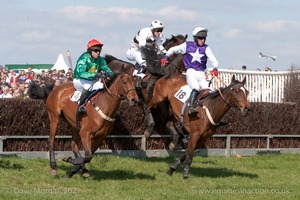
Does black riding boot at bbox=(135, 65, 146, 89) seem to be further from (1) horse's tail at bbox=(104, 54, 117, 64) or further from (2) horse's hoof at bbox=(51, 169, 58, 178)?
(2) horse's hoof at bbox=(51, 169, 58, 178)

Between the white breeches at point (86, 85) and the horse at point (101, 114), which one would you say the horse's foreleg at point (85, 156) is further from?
the white breeches at point (86, 85)

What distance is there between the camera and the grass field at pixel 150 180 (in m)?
10.3

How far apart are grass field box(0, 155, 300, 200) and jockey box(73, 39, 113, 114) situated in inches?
56.2

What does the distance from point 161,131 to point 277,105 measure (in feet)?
12.6

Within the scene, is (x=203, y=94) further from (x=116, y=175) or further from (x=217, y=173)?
(x=116, y=175)

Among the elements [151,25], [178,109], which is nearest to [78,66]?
[178,109]

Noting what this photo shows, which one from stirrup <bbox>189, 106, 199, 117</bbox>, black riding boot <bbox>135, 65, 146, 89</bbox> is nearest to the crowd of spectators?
black riding boot <bbox>135, 65, 146, 89</bbox>

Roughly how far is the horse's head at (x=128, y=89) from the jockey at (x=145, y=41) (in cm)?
343

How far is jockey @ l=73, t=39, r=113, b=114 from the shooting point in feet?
38.4

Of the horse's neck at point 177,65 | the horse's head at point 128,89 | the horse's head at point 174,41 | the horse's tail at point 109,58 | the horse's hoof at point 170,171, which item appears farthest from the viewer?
the horse's tail at point 109,58

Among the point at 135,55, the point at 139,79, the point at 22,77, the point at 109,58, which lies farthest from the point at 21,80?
the point at 139,79

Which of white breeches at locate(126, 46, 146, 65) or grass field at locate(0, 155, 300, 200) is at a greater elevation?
white breeches at locate(126, 46, 146, 65)

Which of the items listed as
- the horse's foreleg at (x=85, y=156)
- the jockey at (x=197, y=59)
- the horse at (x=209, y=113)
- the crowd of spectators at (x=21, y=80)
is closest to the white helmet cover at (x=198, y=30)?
the jockey at (x=197, y=59)

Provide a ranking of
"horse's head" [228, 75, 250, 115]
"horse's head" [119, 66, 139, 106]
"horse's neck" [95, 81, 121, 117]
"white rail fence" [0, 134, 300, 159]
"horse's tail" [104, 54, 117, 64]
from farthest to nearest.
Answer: "horse's tail" [104, 54, 117, 64], "white rail fence" [0, 134, 300, 159], "horse's head" [228, 75, 250, 115], "horse's neck" [95, 81, 121, 117], "horse's head" [119, 66, 139, 106]
